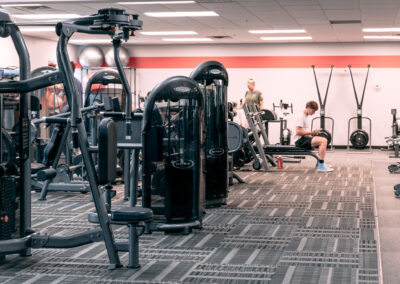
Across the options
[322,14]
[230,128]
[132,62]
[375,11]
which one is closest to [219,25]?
[322,14]

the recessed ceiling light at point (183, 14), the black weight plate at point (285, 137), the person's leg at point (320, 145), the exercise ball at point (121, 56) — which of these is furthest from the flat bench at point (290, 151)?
the exercise ball at point (121, 56)

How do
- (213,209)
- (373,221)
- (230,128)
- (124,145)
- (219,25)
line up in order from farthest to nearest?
(219,25) → (230,128) → (213,209) → (373,221) → (124,145)

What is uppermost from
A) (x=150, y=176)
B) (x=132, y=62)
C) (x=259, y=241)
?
(x=132, y=62)

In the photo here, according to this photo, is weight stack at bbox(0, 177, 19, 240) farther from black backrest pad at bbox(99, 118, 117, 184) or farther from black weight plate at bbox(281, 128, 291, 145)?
black weight plate at bbox(281, 128, 291, 145)

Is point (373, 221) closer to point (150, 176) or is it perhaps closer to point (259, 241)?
point (259, 241)

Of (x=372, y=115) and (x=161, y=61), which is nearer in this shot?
(x=372, y=115)

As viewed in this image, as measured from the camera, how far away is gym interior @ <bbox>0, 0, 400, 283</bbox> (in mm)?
3791

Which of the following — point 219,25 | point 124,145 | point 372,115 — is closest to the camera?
point 124,145

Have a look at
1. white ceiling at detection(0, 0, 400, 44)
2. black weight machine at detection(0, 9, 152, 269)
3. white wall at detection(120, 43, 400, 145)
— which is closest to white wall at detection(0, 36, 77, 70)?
white ceiling at detection(0, 0, 400, 44)

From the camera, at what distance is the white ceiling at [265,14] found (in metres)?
10.6

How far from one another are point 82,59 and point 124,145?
1251 centimetres

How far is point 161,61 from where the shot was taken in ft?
58.1

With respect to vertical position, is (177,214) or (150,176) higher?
(150,176)

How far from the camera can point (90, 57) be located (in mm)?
17203
